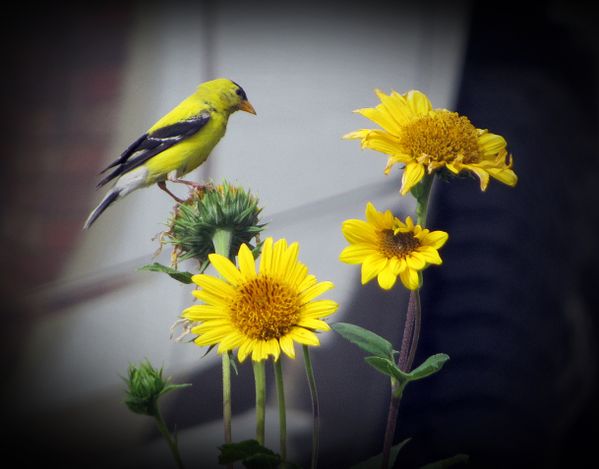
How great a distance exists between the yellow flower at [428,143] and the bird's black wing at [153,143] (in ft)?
0.78

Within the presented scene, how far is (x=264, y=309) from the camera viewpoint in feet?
1.69

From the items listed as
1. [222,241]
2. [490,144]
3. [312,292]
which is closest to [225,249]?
[222,241]

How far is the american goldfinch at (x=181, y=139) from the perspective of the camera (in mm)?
736

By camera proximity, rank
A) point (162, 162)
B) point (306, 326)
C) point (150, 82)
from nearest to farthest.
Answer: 1. point (306, 326)
2. point (162, 162)
3. point (150, 82)

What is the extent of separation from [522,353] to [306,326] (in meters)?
0.43

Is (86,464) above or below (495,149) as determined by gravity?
below

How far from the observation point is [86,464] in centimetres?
79

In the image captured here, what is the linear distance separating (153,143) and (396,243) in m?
0.32

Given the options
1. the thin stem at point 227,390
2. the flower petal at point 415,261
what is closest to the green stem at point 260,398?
the thin stem at point 227,390

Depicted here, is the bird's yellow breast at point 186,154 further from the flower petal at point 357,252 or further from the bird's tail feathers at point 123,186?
the flower petal at point 357,252

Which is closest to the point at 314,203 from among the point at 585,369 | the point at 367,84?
the point at 367,84

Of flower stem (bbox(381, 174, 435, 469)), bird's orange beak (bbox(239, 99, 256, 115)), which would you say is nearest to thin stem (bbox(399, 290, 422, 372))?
flower stem (bbox(381, 174, 435, 469))

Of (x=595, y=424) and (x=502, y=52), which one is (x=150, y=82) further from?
(x=595, y=424)

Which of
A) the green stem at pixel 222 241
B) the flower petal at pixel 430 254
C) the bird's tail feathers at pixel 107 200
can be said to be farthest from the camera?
the bird's tail feathers at pixel 107 200
